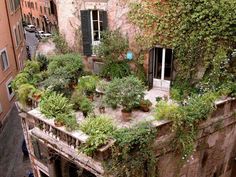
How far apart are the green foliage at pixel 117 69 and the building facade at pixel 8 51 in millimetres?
12229

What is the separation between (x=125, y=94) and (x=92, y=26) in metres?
4.78

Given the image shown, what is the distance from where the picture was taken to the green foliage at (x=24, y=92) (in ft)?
45.9

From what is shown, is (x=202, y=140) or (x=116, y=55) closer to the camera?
(x=202, y=140)

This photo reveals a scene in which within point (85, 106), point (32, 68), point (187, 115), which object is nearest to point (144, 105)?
point (187, 115)

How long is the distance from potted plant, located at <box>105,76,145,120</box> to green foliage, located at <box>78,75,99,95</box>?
1422 mm

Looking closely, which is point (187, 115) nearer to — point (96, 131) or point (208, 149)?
point (208, 149)

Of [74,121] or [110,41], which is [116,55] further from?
[74,121]

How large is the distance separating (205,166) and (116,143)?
5229mm

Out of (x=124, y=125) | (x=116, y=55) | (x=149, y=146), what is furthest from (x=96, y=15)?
(x=149, y=146)

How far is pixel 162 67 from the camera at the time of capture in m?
15.3

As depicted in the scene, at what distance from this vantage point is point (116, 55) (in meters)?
15.4

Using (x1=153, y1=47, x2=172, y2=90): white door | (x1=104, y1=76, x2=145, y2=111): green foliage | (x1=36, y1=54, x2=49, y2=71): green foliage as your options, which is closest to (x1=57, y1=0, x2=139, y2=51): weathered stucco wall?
(x1=153, y1=47, x2=172, y2=90): white door

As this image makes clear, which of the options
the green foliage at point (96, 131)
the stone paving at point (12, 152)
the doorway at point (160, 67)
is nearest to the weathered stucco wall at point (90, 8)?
the doorway at point (160, 67)

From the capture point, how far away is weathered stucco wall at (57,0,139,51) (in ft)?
49.2
